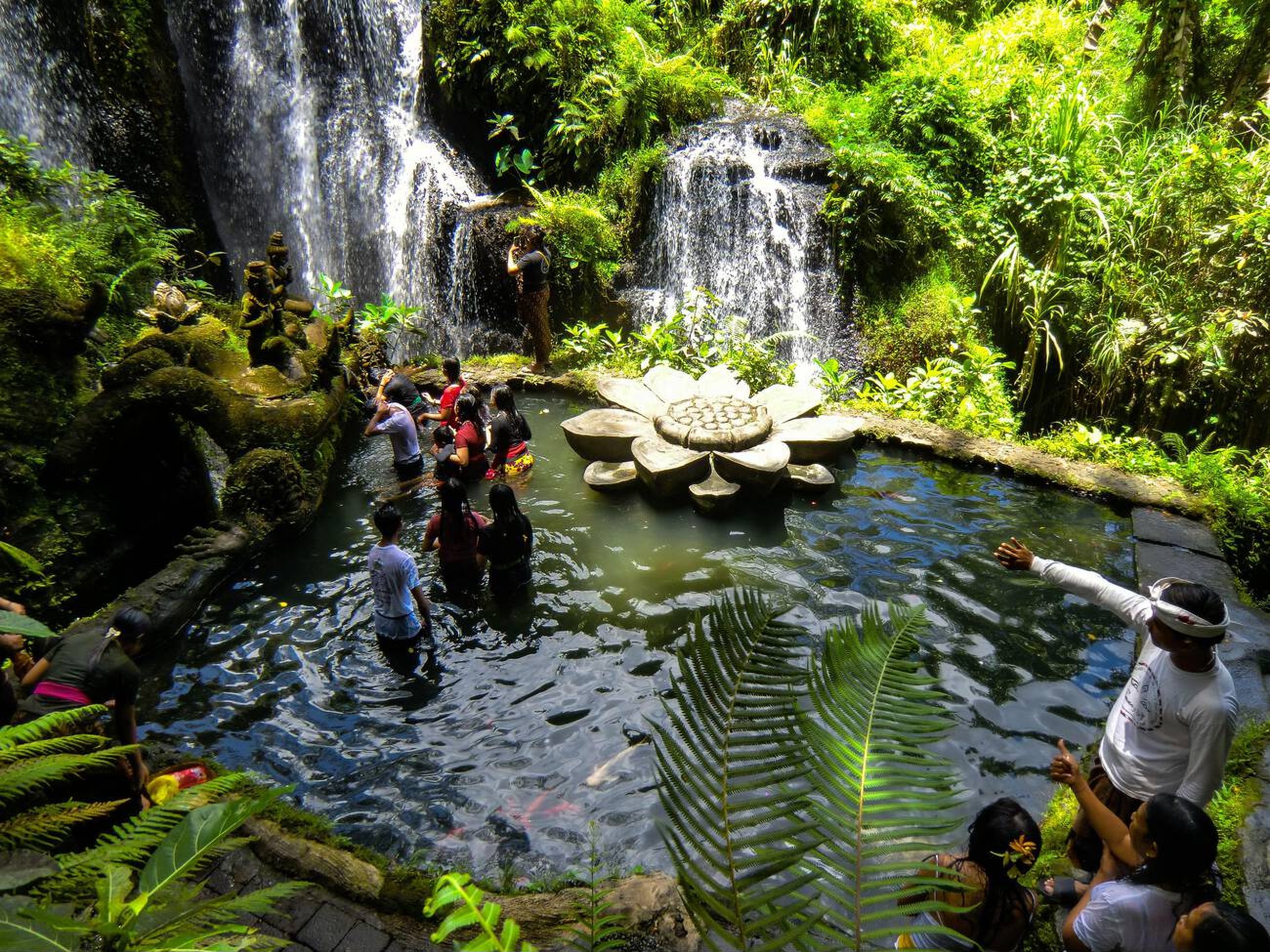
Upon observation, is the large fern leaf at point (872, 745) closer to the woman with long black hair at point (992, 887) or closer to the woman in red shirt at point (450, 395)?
the woman with long black hair at point (992, 887)

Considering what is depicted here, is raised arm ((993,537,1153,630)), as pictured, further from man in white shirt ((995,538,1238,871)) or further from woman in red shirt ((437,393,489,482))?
woman in red shirt ((437,393,489,482))

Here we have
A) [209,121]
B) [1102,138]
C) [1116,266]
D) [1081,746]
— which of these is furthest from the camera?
[209,121]

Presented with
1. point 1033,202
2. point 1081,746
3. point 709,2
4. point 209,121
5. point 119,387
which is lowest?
point 1081,746

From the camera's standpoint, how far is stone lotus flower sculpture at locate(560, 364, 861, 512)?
700 centimetres

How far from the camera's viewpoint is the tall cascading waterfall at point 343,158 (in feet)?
39.8

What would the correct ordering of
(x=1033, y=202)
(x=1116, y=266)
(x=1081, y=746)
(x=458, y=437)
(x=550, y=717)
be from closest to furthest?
(x=1081, y=746), (x=550, y=717), (x=458, y=437), (x=1116, y=266), (x=1033, y=202)

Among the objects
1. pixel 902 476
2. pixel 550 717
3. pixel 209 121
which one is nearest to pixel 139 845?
pixel 550 717

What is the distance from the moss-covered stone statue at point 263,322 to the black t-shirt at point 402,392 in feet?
3.26

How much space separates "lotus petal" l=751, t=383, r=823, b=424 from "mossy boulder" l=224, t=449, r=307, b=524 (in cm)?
476

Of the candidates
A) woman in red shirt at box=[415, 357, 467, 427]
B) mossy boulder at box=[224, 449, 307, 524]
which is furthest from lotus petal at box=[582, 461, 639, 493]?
mossy boulder at box=[224, 449, 307, 524]

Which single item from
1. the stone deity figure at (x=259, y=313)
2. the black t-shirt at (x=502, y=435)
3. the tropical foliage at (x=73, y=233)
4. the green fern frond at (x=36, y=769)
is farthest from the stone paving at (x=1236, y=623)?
the tropical foliage at (x=73, y=233)

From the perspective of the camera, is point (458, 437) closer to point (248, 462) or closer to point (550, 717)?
point (248, 462)

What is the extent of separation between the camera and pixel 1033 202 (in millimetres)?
9586

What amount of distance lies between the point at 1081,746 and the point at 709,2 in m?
15.5
